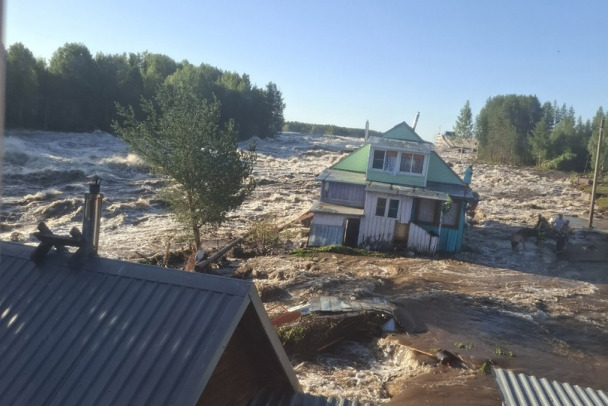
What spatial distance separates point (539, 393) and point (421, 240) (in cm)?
1778

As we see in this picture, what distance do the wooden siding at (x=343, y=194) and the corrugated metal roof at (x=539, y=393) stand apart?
1897cm

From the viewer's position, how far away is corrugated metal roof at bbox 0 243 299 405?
379 centimetres

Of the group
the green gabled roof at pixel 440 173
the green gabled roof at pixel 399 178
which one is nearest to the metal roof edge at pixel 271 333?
the green gabled roof at pixel 399 178

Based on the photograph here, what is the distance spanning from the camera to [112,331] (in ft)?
13.8

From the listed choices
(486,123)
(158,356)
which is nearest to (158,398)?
(158,356)

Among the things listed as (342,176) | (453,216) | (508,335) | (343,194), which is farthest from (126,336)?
(342,176)

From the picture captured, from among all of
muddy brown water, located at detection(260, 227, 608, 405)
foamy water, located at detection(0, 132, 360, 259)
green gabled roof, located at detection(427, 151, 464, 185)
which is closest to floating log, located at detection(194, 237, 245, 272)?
foamy water, located at detection(0, 132, 360, 259)

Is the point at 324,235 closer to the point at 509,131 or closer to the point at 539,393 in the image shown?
the point at 539,393

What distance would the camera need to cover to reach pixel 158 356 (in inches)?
156

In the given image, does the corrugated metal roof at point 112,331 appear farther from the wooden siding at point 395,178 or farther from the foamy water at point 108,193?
the wooden siding at point 395,178

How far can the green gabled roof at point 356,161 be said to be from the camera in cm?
2681

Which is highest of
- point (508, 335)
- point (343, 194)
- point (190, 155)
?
point (190, 155)

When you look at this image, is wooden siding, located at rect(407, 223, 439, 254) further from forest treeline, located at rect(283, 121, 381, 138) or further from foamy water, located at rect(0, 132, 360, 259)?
forest treeline, located at rect(283, 121, 381, 138)

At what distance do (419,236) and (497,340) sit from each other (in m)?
10.7
